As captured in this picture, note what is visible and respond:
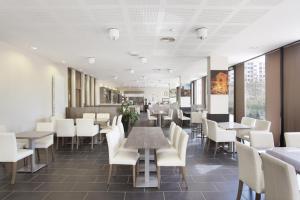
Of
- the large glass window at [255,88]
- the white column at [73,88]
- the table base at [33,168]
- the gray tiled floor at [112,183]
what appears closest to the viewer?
the gray tiled floor at [112,183]

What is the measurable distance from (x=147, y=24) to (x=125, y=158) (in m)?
2.41

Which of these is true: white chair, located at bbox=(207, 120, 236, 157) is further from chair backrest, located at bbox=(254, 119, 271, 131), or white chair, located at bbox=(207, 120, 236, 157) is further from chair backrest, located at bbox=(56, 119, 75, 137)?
chair backrest, located at bbox=(56, 119, 75, 137)

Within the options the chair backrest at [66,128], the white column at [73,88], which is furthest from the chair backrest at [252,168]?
the white column at [73,88]

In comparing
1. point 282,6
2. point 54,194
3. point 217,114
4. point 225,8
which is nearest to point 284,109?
point 217,114

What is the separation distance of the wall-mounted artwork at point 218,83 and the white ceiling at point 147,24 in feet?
2.66

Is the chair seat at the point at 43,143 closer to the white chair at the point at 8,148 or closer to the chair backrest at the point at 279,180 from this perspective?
the white chair at the point at 8,148

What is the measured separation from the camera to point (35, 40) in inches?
193

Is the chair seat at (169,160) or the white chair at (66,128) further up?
the white chair at (66,128)

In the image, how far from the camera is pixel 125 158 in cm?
339

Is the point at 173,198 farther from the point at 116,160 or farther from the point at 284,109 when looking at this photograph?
the point at 284,109

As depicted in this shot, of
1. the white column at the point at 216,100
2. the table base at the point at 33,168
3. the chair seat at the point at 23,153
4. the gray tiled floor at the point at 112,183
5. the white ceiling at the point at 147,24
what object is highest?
the white ceiling at the point at 147,24

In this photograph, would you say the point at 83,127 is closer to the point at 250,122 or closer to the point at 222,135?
the point at 222,135

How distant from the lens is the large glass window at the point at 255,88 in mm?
7016

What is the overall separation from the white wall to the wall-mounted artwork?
5.36 meters
